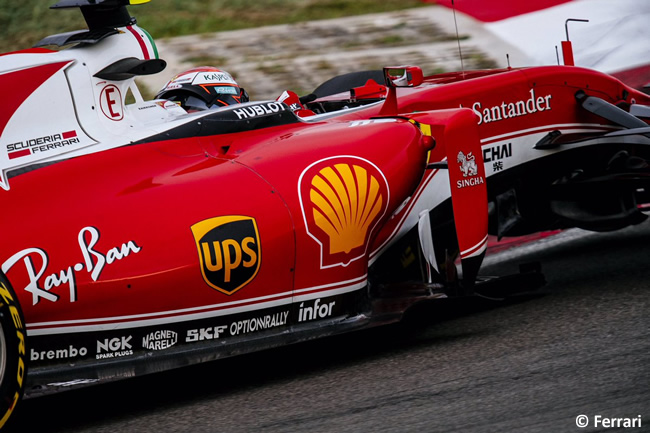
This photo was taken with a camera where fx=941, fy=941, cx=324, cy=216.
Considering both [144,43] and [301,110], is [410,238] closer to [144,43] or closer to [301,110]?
[301,110]

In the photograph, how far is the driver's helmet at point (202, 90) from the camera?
5.87m

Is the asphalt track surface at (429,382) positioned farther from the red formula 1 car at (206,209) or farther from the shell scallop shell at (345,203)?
the shell scallop shell at (345,203)

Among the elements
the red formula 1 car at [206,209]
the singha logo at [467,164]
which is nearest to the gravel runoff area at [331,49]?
the red formula 1 car at [206,209]

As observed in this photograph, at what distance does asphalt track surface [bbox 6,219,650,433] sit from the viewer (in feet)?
11.4

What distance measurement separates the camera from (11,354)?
3.37 m

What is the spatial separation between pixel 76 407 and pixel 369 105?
226cm

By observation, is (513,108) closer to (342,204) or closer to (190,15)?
(342,204)

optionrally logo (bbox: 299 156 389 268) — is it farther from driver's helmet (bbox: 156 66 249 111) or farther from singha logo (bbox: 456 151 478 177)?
driver's helmet (bbox: 156 66 249 111)

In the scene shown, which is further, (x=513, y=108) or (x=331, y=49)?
(x=331, y=49)

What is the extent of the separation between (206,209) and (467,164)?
1.37 m

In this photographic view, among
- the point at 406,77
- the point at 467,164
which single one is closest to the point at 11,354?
the point at 467,164

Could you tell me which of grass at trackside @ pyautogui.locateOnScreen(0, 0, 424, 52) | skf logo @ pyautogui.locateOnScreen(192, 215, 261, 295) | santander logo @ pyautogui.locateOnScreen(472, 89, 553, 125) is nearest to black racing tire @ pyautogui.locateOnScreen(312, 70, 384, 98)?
santander logo @ pyautogui.locateOnScreen(472, 89, 553, 125)

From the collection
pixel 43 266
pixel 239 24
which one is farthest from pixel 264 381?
pixel 239 24

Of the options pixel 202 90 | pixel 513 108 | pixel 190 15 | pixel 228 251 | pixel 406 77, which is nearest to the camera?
pixel 228 251
